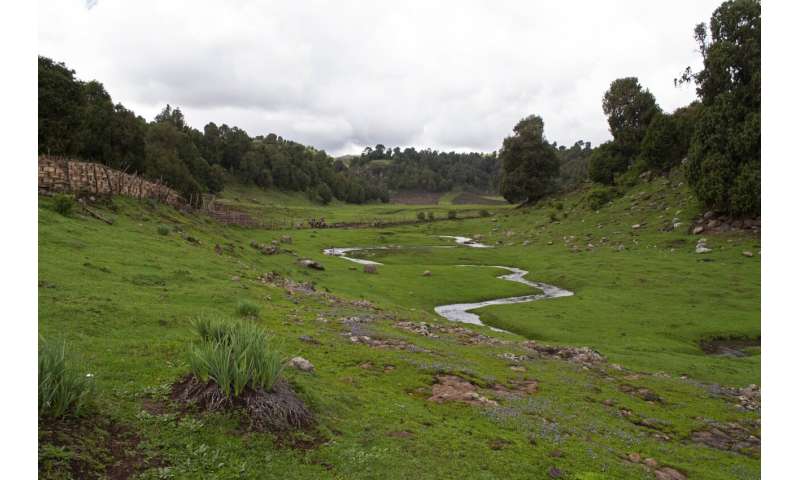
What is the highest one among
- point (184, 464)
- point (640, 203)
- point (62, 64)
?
point (62, 64)

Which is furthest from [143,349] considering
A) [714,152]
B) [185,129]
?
[185,129]

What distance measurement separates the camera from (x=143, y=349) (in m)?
12.3

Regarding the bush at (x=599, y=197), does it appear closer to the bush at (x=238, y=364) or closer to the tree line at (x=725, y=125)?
the tree line at (x=725, y=125)

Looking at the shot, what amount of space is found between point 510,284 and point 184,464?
135 ft

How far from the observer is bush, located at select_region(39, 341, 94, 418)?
708 centimetres

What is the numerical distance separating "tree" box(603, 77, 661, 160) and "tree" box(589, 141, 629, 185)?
1305 millimetres

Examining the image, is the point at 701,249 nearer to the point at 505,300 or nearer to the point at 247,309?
the point at 505,300

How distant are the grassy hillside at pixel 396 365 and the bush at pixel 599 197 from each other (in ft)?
125

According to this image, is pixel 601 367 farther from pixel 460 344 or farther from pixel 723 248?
pixel 723 248

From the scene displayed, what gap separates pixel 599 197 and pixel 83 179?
7738cm

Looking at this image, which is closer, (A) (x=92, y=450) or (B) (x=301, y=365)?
(A) (x=92, y=450)

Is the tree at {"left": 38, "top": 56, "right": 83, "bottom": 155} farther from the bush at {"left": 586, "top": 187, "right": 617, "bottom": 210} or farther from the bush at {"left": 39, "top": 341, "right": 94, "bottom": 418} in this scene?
the bush at {"left": 586, "top": 187, "right": 617, "bottom": 210}

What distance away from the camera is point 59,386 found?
729cm

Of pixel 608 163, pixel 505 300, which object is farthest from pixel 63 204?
pixel 608 163
